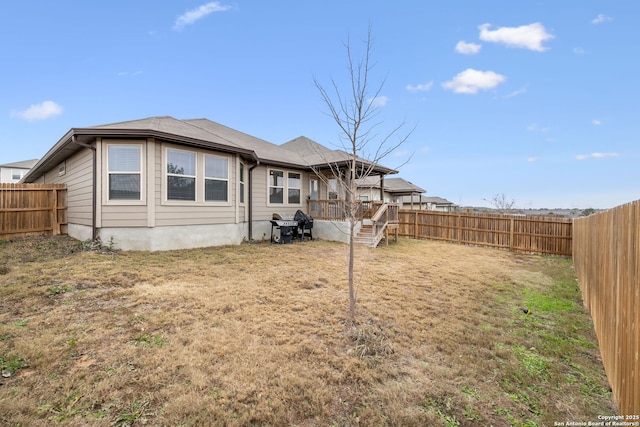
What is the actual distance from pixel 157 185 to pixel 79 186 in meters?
3.68

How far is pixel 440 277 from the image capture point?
637cm

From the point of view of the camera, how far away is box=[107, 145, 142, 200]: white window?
7.51 meters

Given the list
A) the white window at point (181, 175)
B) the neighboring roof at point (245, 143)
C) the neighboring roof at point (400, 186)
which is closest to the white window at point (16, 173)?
the neighboring roof at point (245, 143)

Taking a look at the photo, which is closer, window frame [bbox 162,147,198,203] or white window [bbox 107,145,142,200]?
white window [bbox 107,145,142,200]

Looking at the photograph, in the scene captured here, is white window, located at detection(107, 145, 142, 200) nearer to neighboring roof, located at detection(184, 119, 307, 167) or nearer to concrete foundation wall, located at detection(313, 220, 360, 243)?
neighboring roof, located at detection(184, 119, 307, 167)

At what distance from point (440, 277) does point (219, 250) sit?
253 inches

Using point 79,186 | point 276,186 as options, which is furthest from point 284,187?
point 79,186

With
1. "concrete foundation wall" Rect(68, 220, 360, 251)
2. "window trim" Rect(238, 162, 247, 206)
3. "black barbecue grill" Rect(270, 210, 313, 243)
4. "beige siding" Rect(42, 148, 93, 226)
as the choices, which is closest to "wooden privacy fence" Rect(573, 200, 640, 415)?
"concrete foundation wall" Rect(68, 220, 360, 251)

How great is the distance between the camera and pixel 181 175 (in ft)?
26.9

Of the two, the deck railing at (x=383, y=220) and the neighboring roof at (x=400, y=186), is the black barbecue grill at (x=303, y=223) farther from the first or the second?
the neighboring roof at (x=400, y=186)

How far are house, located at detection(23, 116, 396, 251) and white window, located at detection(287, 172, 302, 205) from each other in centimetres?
157

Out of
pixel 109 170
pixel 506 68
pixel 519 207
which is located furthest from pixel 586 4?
pixel 519 207

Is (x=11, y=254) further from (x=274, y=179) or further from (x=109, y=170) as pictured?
(x=274, y=179)

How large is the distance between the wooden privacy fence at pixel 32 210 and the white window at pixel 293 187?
28.5ft
